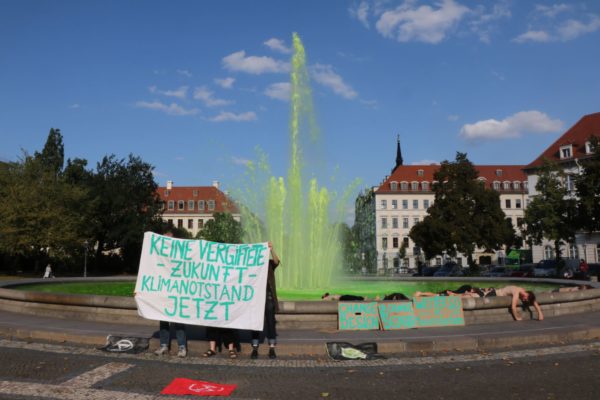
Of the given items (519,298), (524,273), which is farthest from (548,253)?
(519,298)

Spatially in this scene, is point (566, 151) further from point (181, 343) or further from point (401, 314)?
point (181, 343)

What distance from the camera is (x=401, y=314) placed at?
11.5 meters

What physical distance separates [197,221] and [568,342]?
10581cm

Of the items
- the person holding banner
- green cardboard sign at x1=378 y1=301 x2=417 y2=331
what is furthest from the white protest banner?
green cardboard sign at x1=378 y1=301 x2=417 y2=331

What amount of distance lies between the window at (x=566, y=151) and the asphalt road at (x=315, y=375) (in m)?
63.1

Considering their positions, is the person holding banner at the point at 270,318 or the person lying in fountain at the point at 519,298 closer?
the person holding banner at the point at 270,318

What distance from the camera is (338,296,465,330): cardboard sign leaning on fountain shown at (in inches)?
444

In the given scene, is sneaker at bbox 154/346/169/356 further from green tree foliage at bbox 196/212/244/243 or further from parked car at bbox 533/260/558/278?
green tree foliage at bbox 196/212/244/243

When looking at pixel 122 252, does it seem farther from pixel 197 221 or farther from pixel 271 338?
pixel 271 338

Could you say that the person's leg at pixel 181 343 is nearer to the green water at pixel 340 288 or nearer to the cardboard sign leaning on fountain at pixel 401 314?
the cardboard sign leaning on fountain at pixel 401 314

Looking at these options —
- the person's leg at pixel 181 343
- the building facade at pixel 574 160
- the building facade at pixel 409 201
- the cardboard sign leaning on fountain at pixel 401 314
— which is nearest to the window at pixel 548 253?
the building facade at pixel 574 160

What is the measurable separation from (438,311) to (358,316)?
6.56 ft

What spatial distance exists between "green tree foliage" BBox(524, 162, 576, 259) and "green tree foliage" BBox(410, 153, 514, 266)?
9.44m

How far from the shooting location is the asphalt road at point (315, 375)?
6.68m
